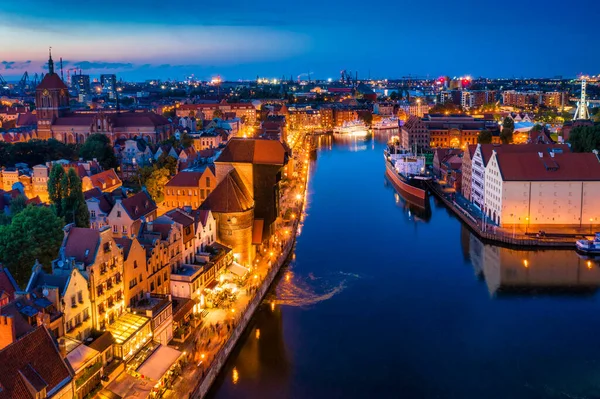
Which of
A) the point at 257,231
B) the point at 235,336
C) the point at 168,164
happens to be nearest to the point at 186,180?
the point at 257,231

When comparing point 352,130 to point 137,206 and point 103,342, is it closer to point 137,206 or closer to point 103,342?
point 137,206

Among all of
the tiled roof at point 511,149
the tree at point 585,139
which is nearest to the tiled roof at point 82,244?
the tiled roof at point 511,149

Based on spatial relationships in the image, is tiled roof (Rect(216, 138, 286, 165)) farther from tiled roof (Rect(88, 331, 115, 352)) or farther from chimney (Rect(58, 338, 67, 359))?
chimney (Rect(58, 338, 67, 359))

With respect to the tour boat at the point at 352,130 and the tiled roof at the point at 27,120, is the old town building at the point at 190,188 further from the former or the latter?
the tour boat at the point at 352,130

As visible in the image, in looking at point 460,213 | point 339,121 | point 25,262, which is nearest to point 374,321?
point 25,262

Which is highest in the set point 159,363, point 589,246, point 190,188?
point 190,188

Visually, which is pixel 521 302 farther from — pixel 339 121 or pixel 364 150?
pixel 339 121
